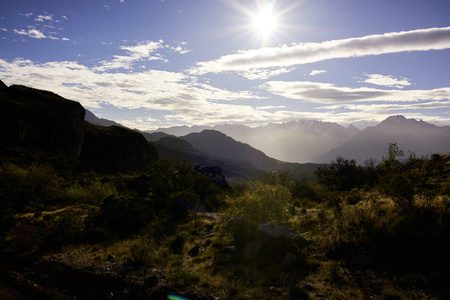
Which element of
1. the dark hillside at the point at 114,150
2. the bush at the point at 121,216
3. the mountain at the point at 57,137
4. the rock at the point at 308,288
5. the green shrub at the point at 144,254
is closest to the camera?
the rock at the point at 308,288

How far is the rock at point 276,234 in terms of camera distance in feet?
42.5

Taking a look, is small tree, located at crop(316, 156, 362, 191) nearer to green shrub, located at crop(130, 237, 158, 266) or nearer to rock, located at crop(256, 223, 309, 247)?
rock, located at crop(256, 223, 309, 247)

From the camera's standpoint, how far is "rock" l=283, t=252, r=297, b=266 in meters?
11.4

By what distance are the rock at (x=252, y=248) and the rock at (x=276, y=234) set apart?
282 millimetres

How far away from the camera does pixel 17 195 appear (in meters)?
23.6

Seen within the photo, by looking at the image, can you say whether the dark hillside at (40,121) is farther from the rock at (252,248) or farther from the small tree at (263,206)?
the rock at (252,248)

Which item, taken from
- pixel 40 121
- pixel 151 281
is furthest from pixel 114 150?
pixel 151 281

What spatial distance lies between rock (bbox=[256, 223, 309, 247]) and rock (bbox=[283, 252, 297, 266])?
4.45 feet

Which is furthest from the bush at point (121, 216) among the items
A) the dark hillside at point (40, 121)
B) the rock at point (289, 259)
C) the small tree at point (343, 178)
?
the dark hillside at point (40, 121)

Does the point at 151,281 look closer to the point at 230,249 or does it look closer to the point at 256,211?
the point at 230,249

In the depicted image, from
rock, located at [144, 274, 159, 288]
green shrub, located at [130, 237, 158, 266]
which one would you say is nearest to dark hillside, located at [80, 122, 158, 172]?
green shrub, located at [130, 237, 158, 266]

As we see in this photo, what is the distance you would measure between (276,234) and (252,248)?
153cm

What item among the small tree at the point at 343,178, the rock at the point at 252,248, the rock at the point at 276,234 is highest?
the small tree at the point at 343,178

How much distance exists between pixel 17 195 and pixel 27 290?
57.6 feet
